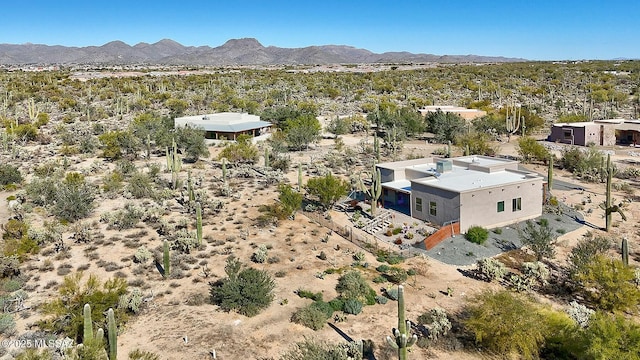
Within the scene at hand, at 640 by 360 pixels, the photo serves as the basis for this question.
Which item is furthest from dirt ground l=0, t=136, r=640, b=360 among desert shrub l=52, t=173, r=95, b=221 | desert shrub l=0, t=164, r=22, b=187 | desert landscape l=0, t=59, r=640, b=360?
desert shrub l=0, t=164, r=22, b=187

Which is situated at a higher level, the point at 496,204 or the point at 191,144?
the point at 191,144

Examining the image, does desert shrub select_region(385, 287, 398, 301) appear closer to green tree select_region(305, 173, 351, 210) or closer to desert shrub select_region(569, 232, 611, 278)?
desert shrub select_region(569, 232, 611, 278)

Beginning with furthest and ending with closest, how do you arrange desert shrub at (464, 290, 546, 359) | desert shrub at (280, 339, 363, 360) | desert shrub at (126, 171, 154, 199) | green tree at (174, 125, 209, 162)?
green tree at (174, 125, 209, 162) < desert shrub at (126, 171, 154, 199) < desert shrub at (464, 290, 546, 359) < desert shrub at (280, 339, 363, 360)

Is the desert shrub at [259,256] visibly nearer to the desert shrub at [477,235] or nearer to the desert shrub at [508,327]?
the desert shrub at [508,327]

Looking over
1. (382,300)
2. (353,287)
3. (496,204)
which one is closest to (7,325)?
(353,287)

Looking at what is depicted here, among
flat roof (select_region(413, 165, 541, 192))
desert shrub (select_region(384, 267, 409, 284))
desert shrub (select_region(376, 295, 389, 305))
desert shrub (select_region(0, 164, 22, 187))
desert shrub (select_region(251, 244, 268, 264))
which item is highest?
desert shrub (select_region(0, 164, 22, 187))

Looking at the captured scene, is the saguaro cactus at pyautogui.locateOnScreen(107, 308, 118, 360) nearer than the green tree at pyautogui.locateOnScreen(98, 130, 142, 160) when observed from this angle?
Yes

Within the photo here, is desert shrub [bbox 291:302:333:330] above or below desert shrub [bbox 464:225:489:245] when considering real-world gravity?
below

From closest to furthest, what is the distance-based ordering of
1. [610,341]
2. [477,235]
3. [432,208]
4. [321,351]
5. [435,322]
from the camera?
[610,341] → [321,351] → [435,322] → [477,235] → [432,208]

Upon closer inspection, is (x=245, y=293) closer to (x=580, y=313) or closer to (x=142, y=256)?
(x=142, y=256)
